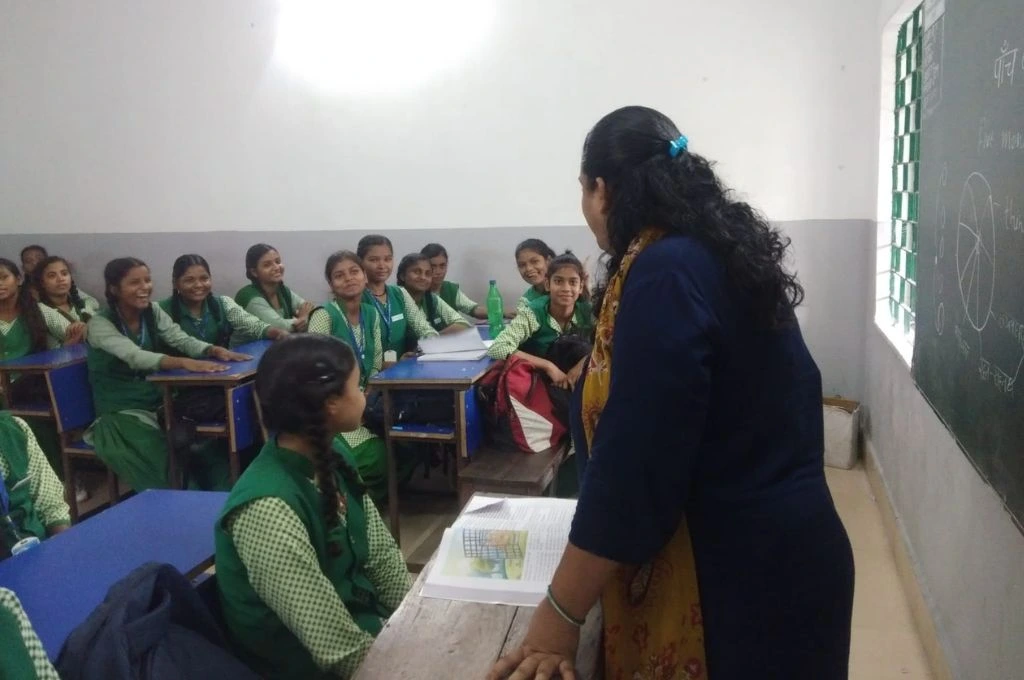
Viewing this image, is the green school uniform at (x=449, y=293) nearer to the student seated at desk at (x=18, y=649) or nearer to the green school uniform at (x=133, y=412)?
the green school uniform at (x=133, y=412)

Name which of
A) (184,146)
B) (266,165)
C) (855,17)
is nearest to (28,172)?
(184,146)

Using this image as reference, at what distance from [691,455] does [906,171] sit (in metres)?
3.19

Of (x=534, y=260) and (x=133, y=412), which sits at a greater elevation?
(x=534, y=260)

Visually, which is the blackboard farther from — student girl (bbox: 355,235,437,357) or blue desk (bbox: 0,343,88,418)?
blue desk (bbox: 0,343,88,418)

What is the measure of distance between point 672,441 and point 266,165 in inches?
185

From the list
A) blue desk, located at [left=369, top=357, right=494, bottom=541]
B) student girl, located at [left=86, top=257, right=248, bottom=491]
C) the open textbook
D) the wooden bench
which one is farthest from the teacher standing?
student girl, located at [left=86, top=257, right=248, bottom=491]

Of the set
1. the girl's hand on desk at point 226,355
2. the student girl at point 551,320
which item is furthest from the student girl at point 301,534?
the girl's hand on desk at point 226,355

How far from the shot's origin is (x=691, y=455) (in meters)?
0.88

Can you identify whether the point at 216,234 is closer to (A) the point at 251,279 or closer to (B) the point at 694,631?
(A) the point at 251,279

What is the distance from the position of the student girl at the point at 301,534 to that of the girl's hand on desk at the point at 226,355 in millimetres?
2184

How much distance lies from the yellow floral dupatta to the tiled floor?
157cm

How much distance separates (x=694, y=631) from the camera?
97 centimetres

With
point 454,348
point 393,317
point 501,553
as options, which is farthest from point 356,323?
point 501,553

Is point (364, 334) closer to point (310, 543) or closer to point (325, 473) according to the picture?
point (325, 473)
